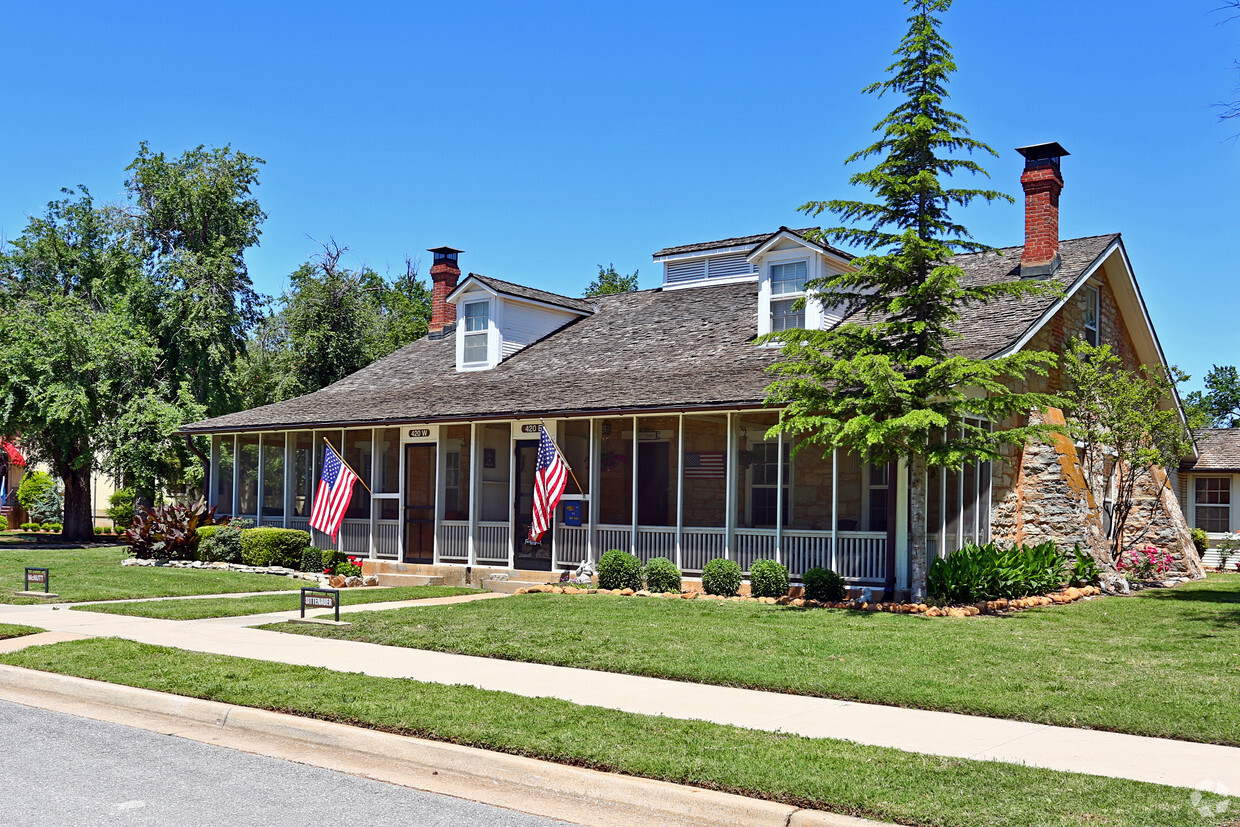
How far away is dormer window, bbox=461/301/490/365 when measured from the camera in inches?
982

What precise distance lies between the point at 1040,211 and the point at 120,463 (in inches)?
960

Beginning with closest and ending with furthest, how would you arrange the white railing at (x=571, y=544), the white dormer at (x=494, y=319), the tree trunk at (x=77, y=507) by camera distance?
the white railing at (x=571, y=544), the white dormer at (x=494, y=319), the tree trunk at (x=77, y=507)

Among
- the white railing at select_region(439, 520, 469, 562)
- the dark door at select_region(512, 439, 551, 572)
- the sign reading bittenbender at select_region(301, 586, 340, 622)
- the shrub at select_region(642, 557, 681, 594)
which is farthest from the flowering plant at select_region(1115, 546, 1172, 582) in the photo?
the sign reading bittenbender at select_region(301, 586, 340, 622)

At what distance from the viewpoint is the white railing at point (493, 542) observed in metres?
20.1

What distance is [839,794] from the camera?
19.1ft

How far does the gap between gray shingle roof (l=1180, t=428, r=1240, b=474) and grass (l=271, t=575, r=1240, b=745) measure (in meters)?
15.1

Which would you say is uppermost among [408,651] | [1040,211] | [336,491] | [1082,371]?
[1040,211]

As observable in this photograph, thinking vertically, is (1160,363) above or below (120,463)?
above

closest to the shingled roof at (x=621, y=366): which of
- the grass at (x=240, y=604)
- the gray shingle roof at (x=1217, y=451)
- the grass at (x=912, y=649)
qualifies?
the grass at (x=240, y=604)

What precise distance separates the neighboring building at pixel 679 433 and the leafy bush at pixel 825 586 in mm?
629

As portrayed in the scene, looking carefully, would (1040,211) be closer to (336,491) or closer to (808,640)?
(808,640)

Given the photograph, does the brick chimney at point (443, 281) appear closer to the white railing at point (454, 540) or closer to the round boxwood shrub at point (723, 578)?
the white railing at point (454, 540)

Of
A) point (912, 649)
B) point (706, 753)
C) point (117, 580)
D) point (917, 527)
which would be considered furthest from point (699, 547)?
point (706, 753)

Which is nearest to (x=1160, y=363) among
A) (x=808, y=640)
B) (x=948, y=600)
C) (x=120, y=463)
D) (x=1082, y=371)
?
(x=1082, y=371)
